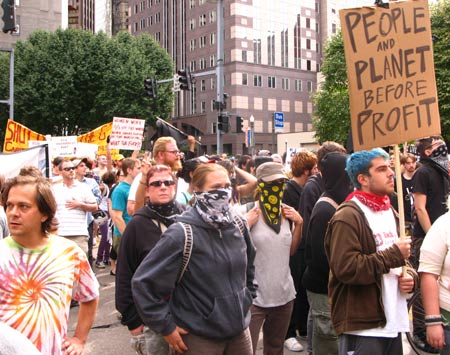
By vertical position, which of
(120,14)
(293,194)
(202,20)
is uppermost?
(120,14)

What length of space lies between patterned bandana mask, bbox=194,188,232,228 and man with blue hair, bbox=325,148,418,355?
729mm

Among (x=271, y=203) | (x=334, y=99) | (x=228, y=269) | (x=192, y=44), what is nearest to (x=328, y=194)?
(x=271, y=203)

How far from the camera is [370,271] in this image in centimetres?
333

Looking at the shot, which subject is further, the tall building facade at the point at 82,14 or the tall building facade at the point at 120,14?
the tall building facade at the point at 82,14

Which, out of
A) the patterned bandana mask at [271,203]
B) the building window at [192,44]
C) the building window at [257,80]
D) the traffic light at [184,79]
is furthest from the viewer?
the building window at [192,44]

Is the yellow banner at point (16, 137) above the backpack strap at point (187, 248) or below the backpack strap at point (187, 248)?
above

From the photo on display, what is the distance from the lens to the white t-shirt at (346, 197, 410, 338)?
3432mm

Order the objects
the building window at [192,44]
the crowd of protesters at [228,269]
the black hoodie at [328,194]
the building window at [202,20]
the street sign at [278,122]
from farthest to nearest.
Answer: the building window at [192,44], the building window at [202,20], the street sign at [278,122], the black hoodie at [328,194], the crowd of protesters at [228,269]

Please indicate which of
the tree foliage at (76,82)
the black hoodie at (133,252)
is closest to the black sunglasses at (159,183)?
the black hoodie at (133,252)

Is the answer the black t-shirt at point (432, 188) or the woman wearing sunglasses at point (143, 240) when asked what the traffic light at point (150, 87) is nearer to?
the black t-shirt at point (432, 188)

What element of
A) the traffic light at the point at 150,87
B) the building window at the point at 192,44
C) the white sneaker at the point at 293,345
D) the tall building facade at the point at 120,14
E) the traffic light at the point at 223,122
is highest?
the tall building facade at the point at 120,14

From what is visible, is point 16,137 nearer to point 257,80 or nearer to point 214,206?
point 214,206

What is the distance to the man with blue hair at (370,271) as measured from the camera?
11.1ft

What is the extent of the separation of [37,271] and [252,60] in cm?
6064
